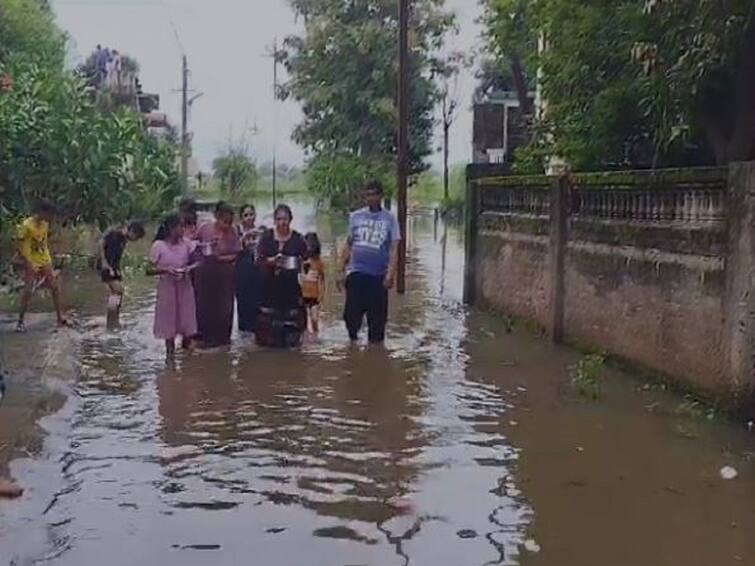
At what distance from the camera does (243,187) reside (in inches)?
2616

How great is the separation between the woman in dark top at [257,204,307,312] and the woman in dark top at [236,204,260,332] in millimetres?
431

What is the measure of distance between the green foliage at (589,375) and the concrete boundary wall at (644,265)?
0.69ft

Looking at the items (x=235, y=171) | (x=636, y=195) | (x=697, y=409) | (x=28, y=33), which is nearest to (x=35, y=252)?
(x=636, y=195)

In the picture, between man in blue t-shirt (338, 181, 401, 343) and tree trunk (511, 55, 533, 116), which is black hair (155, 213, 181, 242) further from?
tree trunk (511, 55, 533, 116)

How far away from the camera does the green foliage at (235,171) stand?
2566 inches

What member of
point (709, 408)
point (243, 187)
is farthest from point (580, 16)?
point (243, 187)

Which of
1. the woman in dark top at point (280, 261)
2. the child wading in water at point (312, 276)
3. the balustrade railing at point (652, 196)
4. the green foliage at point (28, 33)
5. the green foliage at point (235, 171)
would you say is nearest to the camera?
the balustrade railing at point (652, 196)

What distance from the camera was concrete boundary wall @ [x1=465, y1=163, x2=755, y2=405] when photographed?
27.7 ft

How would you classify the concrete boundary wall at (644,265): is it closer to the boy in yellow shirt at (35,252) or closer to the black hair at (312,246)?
the black hair at (312,246)

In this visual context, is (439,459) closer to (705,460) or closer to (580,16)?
(705,460)

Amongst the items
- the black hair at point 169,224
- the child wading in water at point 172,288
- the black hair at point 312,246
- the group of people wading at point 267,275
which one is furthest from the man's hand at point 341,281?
the black hair at point 169,224

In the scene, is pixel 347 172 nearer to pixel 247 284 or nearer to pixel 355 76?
pixel 355 76

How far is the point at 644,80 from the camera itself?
11523 mm

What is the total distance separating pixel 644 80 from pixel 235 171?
55.0 metres
